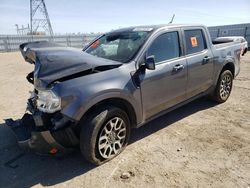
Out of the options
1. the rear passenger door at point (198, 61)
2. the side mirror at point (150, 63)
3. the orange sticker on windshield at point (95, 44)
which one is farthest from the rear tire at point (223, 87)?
the orange sticker on windshield at point (95, 44)

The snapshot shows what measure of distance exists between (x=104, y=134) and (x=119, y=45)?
1613mm

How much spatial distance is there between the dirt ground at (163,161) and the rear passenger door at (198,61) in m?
0.66

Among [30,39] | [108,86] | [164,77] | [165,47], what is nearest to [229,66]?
[165,47]

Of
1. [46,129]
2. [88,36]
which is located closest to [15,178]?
[46,129]

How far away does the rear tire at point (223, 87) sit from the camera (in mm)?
5434

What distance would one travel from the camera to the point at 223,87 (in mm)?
5621

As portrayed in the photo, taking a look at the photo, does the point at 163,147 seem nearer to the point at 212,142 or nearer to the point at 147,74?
the point at 212,142

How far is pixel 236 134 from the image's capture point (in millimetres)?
4191

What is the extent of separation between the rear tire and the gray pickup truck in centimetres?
70

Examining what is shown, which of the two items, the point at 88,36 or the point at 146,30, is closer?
the point at 146,30

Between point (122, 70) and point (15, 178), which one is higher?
point (122, 70)

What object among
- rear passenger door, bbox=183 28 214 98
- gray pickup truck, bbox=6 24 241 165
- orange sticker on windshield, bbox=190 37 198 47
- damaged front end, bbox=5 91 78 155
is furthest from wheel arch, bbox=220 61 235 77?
damaged front end, bbox=5 91 78 155

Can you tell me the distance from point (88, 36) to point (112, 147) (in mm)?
23078

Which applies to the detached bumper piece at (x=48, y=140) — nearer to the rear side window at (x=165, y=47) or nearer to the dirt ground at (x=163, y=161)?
the dirt ground at (x=163, y=161)
